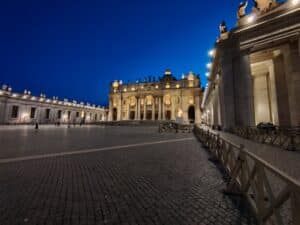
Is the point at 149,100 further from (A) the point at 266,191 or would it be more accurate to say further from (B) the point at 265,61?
(A) the point at 266,191

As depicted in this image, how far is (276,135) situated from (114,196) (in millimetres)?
10173

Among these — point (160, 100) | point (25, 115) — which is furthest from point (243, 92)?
point (25, 115)

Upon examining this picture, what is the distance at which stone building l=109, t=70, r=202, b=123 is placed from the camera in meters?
61.3

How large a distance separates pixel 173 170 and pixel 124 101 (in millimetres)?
68316

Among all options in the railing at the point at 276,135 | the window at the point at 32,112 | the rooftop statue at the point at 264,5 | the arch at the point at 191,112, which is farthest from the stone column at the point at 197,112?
the window at the point at 32,112

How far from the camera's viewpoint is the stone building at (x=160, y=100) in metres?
61.3

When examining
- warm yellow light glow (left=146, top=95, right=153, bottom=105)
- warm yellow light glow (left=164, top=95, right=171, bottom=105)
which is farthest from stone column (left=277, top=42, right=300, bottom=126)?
warm yellow light glow (left=146, top=95, right=153, bottom=105)

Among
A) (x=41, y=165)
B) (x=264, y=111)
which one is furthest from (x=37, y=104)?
(x=264, y=111)

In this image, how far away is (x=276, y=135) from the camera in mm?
8891

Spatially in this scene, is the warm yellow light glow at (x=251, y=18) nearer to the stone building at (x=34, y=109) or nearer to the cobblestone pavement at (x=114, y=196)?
the cobblestone pavement at (x=114, y=196)

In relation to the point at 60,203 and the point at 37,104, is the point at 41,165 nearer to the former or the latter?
the point at 60,203

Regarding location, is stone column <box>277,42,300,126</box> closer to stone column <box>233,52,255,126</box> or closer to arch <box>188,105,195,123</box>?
stone column <box>233,52,255,126</box>

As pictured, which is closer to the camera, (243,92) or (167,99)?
(243,92)

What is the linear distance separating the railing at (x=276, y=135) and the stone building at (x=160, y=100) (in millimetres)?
45347
